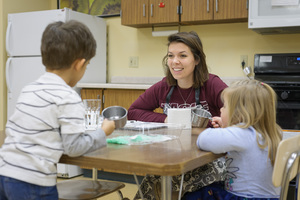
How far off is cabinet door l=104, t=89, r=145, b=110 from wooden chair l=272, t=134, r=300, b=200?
8.07 feet

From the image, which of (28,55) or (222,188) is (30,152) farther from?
(28,55)

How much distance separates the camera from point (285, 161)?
1236 millimetres

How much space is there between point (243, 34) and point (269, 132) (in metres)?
2.55

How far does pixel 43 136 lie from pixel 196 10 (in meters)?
2.79

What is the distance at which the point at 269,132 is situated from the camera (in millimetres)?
1403

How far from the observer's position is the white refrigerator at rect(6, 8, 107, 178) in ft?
13.1

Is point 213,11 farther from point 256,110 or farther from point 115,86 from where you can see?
point 256,110

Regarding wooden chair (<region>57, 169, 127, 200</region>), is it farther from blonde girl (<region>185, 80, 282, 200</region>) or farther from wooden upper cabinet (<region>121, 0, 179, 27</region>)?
wooden upper cabinet (<region>121, 0, 179, 27</region>)

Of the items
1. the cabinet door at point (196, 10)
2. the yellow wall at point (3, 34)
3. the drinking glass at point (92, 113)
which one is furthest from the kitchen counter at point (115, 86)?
the drinking glass at point (92, 113)

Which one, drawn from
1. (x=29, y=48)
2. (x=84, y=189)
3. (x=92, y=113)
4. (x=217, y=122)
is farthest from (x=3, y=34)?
(x=217, y=122)

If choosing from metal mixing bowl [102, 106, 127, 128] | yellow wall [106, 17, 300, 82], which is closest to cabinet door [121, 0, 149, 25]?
yellow wall [106, 17, 300, 82]

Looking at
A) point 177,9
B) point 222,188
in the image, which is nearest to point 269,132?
point 222,188

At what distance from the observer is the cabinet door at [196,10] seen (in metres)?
3.62

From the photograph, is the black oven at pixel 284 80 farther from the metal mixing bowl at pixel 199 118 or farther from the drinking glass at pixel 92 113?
the drinking glass at pixel 92 113
